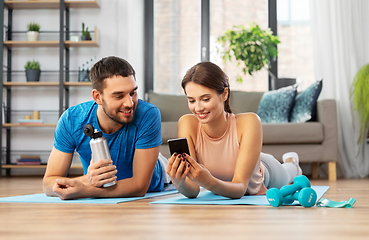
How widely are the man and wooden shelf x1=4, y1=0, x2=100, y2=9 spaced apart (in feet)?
8.98

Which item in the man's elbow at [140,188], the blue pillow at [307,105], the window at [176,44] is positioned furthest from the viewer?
the window at [176,44]

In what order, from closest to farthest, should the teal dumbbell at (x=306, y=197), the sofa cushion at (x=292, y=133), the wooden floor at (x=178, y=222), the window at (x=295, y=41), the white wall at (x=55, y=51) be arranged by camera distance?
the wooden floor at (x=178, y=222)
the teal dumbbell at (x=306, y=197)
the sofa cushion at (x=292, y=133)
the white wall at (x=55, y=51)
the window at (x=295, y=41)

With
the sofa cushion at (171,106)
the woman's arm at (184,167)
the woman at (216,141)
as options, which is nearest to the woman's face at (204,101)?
the woman at (216,141)

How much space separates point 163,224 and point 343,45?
3.55 metres

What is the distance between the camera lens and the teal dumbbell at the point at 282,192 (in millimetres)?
1350

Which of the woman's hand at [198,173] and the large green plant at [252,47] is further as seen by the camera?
the large green plant at [252,47]

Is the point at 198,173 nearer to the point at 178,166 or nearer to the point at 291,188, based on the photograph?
the point at 178,166

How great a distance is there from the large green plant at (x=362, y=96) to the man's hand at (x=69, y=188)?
2.94 m

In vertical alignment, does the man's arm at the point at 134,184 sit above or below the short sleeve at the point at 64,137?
below

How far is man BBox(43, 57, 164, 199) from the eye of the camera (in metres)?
1.52

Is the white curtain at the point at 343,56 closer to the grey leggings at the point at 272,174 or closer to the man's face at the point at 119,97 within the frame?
the grey leggings at the point at 272,174

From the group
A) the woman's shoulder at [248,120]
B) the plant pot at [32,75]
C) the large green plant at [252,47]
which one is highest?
the large green plant at [252,47]

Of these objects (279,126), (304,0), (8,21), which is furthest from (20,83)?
(304,0)

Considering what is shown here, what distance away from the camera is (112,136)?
1.64 meters
